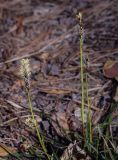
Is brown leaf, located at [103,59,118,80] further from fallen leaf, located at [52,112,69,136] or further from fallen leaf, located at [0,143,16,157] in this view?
fallen leaf, located at [0,143,16,157]

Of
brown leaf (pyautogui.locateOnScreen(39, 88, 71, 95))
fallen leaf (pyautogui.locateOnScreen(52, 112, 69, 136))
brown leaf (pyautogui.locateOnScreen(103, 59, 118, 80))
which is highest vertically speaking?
brown leaf (pyautogui.locateOnScreen(103, 59, 118, 80))

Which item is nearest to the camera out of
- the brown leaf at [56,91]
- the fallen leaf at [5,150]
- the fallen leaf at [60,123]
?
the fallen leaf at [5,150]

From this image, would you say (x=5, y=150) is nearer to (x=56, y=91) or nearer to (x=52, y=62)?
(x=56, y=91)

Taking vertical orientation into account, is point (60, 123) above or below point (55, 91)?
below

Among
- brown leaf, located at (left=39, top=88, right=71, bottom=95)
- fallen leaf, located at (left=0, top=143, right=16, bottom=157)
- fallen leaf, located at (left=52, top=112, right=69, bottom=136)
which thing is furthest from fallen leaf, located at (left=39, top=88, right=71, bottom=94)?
fallen leaf, located at (left=0, top=143, right=16, bottom=157)

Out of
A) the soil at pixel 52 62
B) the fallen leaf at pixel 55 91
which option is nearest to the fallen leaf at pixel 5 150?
the soil at pixel 52 62

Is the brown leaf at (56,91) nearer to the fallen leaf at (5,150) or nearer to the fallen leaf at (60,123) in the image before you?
the fallen leaf at (60,123)

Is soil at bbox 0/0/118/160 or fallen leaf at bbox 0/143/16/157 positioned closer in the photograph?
fallen leaf at bbox 0/143/16/157

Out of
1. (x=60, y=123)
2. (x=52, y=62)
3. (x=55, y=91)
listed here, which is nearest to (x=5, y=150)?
(x=60, y=123)

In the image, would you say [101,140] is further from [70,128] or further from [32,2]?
[32,2]
